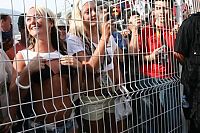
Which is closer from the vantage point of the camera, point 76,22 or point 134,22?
point 76,22

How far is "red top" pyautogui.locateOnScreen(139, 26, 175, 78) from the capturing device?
238 centimetres

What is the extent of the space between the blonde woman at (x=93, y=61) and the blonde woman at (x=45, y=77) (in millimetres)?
91

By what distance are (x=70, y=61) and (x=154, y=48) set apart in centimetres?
92

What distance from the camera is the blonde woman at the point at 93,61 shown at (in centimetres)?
190

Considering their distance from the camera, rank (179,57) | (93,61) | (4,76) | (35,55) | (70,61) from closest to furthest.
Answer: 1. (4,76)
2. (35,55)
3. (70,61)
4. (93,61)
5. (179,57)

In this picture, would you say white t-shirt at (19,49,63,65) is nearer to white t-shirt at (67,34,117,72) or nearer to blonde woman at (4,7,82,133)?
blonde woman at (4,7,82,133)

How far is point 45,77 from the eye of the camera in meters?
1.72

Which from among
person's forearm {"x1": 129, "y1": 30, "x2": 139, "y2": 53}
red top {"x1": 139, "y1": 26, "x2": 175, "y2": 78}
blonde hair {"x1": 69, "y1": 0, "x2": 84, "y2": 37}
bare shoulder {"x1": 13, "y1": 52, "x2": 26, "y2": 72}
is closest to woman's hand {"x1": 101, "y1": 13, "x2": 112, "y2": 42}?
blonde hair {"x1": 69, "y1": 0, "x2": 84, "y2": 37}

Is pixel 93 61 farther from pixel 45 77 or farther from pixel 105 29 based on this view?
pixel 45 77

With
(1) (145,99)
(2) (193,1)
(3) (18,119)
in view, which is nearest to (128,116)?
(1) (145,99)

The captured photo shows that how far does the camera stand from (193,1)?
3154 millimetres

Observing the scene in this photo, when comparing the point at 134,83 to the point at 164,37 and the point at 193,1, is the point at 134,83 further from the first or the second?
the point at 193,1

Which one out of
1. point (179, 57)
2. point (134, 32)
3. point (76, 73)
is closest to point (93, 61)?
point (76, 73)

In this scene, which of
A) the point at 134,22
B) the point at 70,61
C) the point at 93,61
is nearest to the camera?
the point at 70,61
